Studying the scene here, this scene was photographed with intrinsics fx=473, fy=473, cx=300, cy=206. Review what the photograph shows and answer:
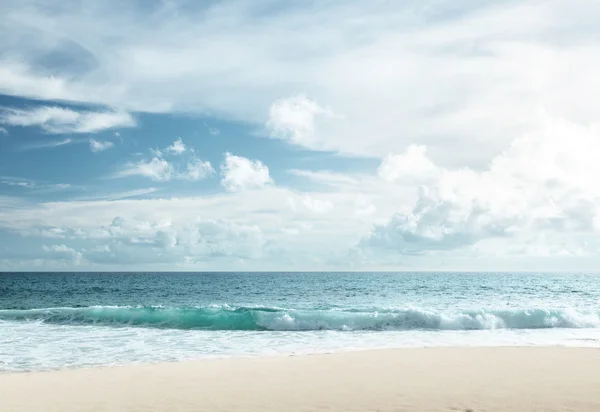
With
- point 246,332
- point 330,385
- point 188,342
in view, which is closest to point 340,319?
point 246,332

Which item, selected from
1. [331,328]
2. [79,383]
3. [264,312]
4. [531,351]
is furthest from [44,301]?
[531,351]

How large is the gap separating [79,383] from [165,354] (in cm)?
509

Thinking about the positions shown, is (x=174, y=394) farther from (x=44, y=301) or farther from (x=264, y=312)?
(x=44, y=301)

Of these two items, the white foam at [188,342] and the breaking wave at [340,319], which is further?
the breaking wave at [340,319]

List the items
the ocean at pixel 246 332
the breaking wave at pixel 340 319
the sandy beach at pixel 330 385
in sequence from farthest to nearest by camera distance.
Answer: the breaking wave at pixel 340 319
the ocean at pixel 246 332
the sandy beach at pixel 330 385

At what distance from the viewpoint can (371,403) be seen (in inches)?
320

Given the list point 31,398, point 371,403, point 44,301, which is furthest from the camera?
point 44,301

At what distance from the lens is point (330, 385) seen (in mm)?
9617

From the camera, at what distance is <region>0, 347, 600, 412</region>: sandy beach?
812 centimetres

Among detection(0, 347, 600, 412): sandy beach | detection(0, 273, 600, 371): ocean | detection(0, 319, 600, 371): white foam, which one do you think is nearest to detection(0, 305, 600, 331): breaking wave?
detection(0, 273, 600, 371): ocean

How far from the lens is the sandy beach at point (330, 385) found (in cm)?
812

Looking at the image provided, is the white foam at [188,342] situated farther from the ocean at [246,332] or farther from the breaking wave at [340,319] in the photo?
the breaking wave at [340,319]

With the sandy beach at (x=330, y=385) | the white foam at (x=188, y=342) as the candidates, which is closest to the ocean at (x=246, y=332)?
the white foam at (x=188, y=342)

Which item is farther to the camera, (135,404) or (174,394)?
(174,394)
